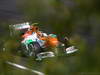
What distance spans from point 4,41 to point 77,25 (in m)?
0.28

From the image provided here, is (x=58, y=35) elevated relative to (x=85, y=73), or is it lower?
elevated

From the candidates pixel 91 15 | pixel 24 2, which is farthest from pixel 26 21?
pixel 91 15

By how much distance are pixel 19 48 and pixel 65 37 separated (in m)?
0.22

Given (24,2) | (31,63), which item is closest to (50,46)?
(31,63)

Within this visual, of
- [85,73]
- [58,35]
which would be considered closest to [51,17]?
[58,35]

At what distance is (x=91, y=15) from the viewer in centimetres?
98

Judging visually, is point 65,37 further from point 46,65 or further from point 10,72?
point 10,72

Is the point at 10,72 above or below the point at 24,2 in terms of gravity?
below

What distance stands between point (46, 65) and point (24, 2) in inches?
8.1

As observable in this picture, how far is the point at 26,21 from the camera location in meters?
1.07

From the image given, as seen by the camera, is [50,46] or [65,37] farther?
[50,46]

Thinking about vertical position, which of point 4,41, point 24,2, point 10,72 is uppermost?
point 24,2

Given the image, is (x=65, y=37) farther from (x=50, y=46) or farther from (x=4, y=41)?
(x=4, y=41)

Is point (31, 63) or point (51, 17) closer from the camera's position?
point (51, 17)
